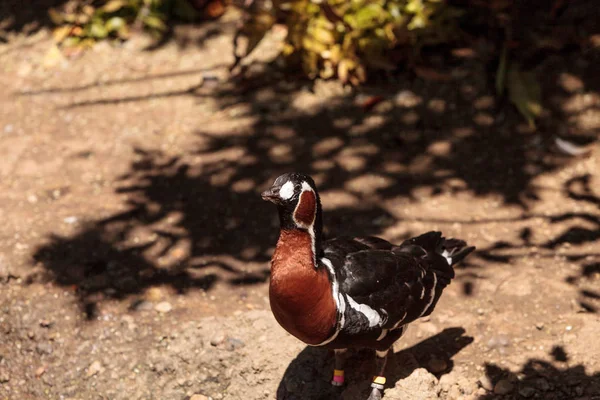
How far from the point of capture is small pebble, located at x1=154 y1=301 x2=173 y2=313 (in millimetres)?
4910

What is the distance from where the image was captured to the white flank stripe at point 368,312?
3.85 metres

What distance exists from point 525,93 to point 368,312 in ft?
10.0

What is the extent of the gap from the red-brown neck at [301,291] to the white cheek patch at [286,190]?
0.22 meters

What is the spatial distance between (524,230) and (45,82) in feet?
15.0

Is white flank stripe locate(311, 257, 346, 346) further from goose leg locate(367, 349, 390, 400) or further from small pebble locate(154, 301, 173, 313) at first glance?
small pebble locate(154, 301, 173, 313)

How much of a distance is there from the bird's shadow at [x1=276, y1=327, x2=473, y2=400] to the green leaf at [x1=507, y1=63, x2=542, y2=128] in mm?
2225

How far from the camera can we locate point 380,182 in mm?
5832

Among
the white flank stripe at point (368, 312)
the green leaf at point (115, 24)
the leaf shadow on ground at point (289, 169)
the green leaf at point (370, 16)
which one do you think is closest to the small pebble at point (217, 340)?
the leaf shadow on ground at point (289, 169)

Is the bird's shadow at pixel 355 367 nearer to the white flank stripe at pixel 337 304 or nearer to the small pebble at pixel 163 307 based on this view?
the white flank stripe at pixel 337 304

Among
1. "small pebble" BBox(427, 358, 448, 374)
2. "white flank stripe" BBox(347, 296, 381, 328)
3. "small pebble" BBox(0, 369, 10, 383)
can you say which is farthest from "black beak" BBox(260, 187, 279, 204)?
"small pebble" BBox(0, 369, 10, 383)

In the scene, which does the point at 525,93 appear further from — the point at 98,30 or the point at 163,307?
the point at 98,30

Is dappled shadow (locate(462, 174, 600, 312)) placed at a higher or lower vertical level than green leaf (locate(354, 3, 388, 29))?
lower

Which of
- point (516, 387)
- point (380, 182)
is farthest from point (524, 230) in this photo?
point (516, 387)

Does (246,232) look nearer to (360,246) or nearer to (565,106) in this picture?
(360,246)
